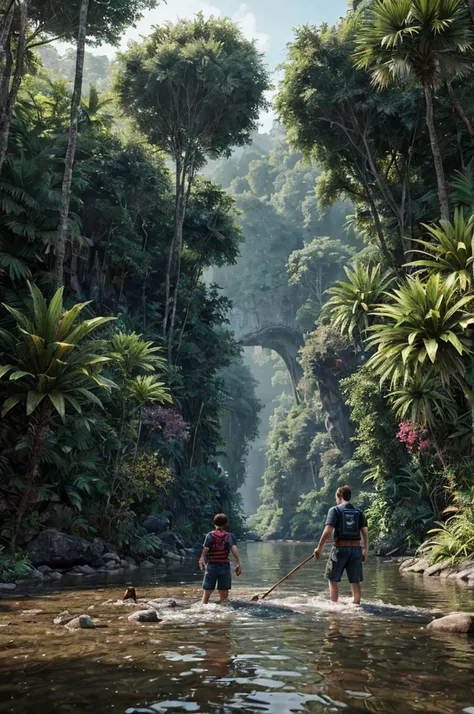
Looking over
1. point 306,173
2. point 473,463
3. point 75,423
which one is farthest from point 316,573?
point 306,173

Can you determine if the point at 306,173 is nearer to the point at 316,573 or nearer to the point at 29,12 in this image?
the point at 29,12

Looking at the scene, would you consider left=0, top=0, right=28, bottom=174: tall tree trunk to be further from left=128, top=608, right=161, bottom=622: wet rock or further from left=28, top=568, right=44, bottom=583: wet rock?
left=128, top=608, right=161, bottom=622: wet rock

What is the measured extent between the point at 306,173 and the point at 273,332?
25.5 m

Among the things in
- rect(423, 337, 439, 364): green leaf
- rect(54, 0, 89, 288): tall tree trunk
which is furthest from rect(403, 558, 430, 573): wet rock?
rect(54, 0, 89, 288): tall tree trunk

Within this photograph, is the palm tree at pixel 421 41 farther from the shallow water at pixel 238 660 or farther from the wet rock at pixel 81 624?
the wet rock at pixel 81 624

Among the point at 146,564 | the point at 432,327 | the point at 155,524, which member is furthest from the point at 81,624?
the point at 155,524

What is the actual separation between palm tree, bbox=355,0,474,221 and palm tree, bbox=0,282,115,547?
940 cm

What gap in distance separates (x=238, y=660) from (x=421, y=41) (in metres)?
15.7

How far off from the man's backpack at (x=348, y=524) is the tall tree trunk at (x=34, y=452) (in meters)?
7.26

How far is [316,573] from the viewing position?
15.8 m

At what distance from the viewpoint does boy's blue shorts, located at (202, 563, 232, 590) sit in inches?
343

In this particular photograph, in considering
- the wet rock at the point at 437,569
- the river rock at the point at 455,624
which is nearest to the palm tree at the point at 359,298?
the wet rock at the point at 437,569

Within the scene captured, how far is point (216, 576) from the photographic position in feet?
28.7

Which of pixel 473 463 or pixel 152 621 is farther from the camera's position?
pixel 473 463
